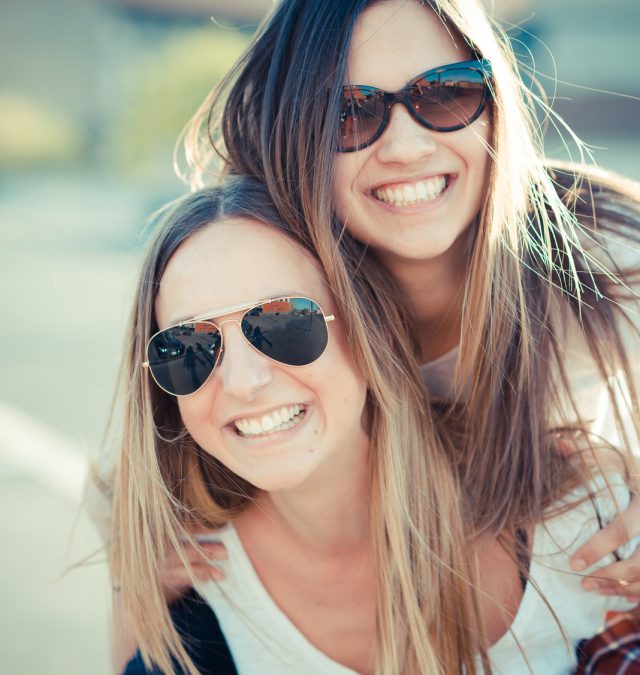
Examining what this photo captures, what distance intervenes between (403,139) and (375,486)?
108cm

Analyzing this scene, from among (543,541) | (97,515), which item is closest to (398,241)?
(543,541)

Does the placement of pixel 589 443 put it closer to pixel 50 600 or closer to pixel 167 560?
pixel 167 560

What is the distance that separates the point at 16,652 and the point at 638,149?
855 inches

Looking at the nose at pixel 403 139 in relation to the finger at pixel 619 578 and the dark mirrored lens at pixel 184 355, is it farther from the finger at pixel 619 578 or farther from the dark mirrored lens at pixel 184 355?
the finger at pixel 619 578

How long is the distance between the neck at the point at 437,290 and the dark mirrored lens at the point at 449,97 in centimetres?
50

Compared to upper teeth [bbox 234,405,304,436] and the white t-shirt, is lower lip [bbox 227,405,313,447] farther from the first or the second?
the white t-shirt

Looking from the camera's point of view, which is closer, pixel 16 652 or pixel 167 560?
pixel 167 560

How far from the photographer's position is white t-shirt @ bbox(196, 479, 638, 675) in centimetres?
222

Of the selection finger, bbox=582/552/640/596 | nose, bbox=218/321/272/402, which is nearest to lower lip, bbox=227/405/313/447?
nose, bbox=218/321/272/402

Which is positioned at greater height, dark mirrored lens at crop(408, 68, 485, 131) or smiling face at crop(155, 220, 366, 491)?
dark mirrored lens at crop(408, 68, 485, 131)

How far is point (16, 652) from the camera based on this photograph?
11.0 feet

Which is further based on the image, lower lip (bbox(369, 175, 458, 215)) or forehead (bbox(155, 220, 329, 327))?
lower lip (bbox(369, 175, 458, 215))

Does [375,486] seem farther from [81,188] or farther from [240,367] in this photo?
[81,188]

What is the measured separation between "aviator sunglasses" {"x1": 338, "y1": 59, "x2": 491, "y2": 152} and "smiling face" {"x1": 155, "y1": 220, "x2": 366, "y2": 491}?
1.48 feet
